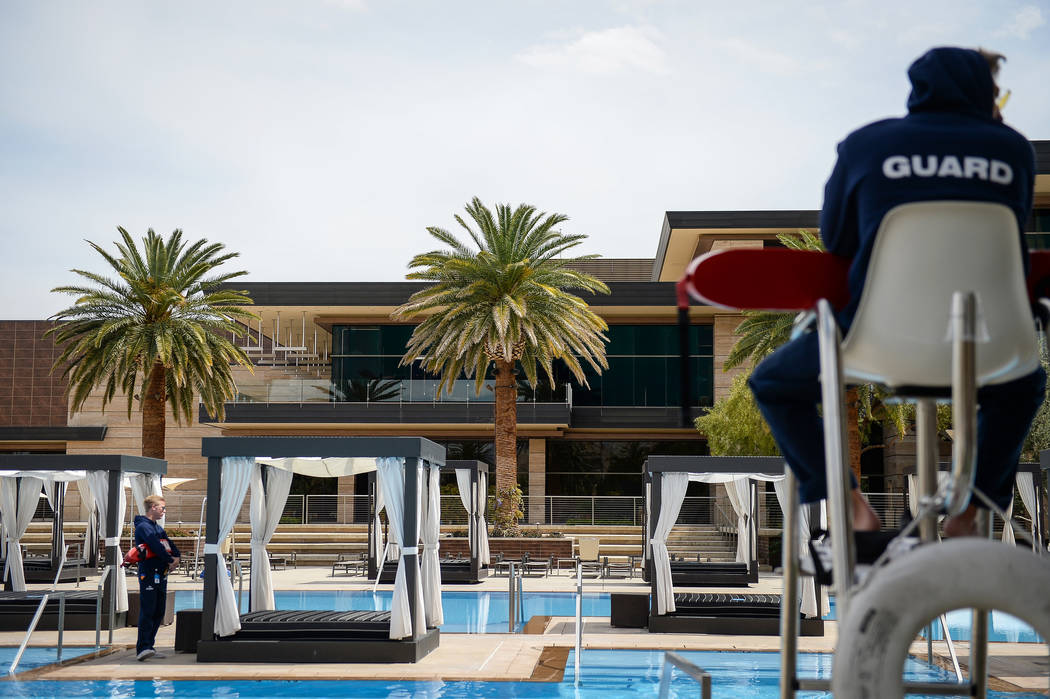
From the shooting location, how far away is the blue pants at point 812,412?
2410 millimetres

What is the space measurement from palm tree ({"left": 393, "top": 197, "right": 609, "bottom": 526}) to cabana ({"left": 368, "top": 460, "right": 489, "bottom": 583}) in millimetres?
2990

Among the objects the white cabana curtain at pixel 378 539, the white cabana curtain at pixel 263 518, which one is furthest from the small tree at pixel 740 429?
the white cabana curtain at pixel 263 518

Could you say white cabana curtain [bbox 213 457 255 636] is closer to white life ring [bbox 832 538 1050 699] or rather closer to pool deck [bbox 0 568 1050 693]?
pool deck [bbox 0 568 1050 693]

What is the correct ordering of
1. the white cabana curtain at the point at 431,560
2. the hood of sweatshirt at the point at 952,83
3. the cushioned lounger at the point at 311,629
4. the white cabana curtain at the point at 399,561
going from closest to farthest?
the hood of sweatshirt at the point at 952,83, the white cabana curtain at the point at 399,561, the cushioned lounger at the point at 311,629, the white cabana curtain at the point at 431,560

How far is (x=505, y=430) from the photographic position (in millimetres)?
33156

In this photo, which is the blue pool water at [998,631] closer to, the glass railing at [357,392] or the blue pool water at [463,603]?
the blue pool water at [463,603]

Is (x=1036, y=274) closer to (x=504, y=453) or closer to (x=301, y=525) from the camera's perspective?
(x=504, y=453)

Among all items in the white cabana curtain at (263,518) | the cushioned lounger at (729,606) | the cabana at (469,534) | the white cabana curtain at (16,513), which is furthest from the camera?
the cabana at (469,534)

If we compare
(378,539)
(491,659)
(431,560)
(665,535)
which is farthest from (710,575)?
(491,659)

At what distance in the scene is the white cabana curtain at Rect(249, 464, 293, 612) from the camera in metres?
15.9

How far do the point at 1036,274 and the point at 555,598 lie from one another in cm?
2223

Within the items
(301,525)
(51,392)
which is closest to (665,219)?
(301,525)

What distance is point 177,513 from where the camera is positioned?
42719mm

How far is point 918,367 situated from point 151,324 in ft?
101
